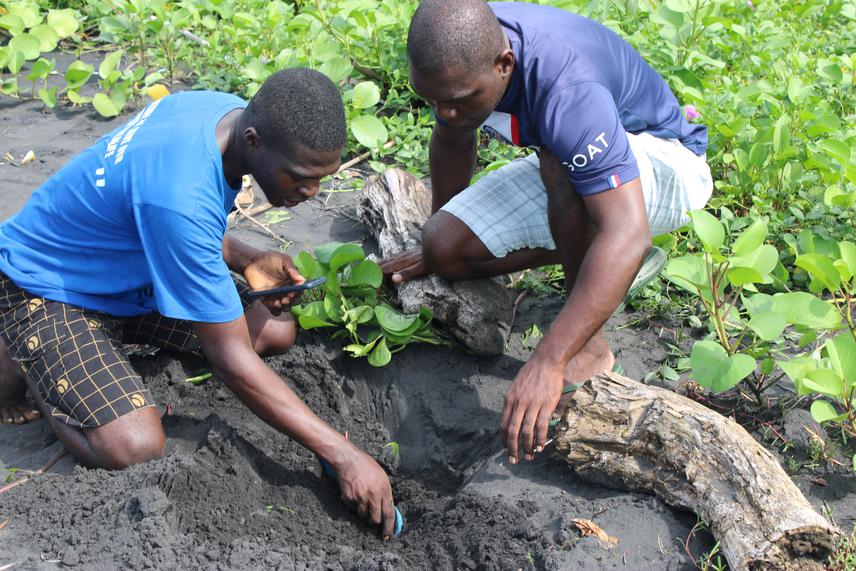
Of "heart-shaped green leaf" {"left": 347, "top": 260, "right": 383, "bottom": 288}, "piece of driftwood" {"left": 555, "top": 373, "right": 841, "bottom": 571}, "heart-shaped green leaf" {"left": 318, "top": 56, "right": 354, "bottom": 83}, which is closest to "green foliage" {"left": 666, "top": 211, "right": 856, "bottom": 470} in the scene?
"piece of driftwood" {"left": 555, "top": 373, "right": 841, "bottom": 571}

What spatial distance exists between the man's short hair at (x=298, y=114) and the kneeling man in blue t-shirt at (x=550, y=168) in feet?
1.09

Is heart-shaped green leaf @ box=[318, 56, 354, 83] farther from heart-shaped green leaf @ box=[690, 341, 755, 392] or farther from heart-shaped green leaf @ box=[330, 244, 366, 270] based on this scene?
heart-shaped green leaf @ box=[690, 341, 755, 392]

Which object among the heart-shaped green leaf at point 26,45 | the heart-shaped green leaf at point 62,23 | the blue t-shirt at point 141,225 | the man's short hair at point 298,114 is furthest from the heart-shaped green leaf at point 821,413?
the heart-shaped green leaf at point 62,23

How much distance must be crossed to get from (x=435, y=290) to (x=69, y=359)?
47.2 inches

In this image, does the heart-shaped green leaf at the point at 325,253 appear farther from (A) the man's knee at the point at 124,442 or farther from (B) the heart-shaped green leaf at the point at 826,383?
(B) the heart-shaped green leaf at the point at 826,383

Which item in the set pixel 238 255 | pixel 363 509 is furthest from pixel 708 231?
pixel 238 255

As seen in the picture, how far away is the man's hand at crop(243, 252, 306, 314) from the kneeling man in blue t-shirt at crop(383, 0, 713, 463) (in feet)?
1.33

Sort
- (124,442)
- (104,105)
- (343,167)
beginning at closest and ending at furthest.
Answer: (124,442) < (343,167) < (104,105)

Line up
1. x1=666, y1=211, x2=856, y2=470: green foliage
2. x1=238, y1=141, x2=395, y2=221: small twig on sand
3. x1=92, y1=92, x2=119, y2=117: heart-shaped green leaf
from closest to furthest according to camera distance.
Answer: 1. x1=666, y1=211, x2=856, y2=470: green foliage
2. x1=238, y1=141, x2=395, y2=221: small twig on sand
3. x1=92, y1=92, x2=119, y2=117: heart-shaped green leaf

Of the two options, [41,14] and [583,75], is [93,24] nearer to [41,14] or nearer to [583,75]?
[41,14]

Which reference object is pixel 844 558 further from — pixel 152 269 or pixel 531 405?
pixel 152 269

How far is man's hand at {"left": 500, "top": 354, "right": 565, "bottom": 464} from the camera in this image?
2.20m

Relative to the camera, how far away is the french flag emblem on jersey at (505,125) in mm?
2662

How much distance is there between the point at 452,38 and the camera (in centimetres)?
224
